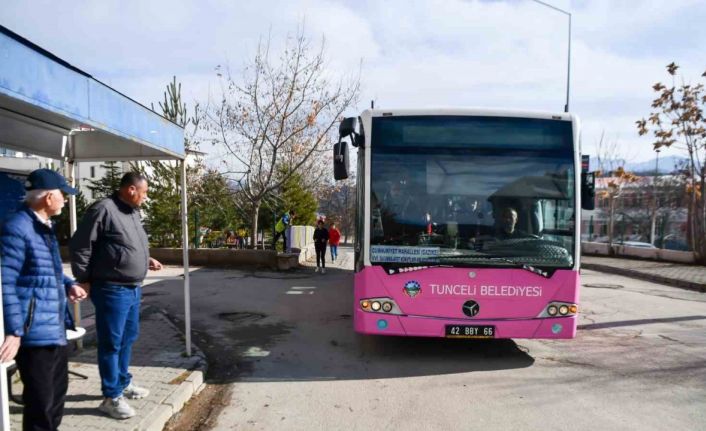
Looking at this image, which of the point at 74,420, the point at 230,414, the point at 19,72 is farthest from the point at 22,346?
the point at 230,414

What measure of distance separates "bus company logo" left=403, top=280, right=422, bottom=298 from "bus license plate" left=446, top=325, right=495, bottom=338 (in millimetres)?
527

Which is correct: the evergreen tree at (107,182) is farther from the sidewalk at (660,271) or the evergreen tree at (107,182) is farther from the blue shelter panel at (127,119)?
the sidewalk at (660,271)

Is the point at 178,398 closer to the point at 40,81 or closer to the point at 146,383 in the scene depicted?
the point at 146,383

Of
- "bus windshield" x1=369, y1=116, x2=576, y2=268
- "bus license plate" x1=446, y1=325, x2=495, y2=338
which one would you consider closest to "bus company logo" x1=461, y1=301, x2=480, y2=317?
"bus license plate" x1=446, y1=325, x2=495, y2=338

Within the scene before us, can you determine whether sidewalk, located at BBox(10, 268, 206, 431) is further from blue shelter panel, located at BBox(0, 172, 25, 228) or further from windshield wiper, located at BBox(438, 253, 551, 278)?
windshield wiper, located at BBox(438, 253, 551, 278)

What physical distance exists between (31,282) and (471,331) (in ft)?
14.4

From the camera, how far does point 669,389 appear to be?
17.4 feet

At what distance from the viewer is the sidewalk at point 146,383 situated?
3.95 meters

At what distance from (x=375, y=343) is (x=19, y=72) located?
17.7 feet

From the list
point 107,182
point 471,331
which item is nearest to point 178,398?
point 471,331

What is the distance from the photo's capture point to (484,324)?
577 centimetres

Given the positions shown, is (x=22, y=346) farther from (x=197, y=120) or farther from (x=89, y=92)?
(x=197, y=120)

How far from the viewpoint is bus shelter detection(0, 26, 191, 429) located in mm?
3162

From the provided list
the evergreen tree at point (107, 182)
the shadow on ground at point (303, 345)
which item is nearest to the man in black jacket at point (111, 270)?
the shadow on ground at point (303, 345)
